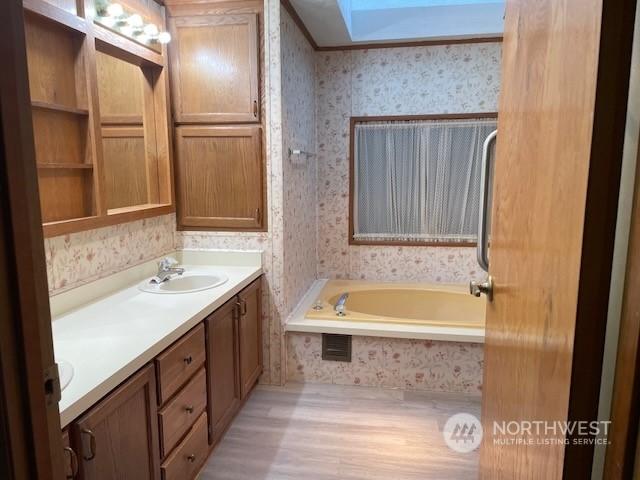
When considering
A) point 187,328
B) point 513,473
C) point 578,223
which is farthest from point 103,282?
point 578,223

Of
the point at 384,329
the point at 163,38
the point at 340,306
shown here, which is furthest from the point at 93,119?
the point at 384,329

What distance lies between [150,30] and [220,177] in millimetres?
846

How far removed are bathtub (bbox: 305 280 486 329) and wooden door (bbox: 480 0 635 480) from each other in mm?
2209

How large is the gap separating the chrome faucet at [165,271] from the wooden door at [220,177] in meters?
0.41

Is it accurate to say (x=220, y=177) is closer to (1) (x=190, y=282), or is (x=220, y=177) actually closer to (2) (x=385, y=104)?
(1) (x=190, y=282)

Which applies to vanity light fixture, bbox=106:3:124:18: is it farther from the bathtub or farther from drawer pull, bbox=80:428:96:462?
the bathtub

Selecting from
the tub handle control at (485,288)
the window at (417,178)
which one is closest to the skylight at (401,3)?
the window at (417,178)

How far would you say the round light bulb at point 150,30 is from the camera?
231 centimetres

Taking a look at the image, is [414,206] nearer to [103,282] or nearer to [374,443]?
[374,443]

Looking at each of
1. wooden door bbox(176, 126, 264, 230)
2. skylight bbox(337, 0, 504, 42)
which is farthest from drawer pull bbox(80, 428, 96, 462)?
skylight bbox(337, 0, 504, 42)

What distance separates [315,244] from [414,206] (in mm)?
858

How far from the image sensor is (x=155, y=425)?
5.00 ft

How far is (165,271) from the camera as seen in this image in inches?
91.3

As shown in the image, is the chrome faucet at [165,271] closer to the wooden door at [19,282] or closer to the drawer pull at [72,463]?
the drawer pull at [72,463]
